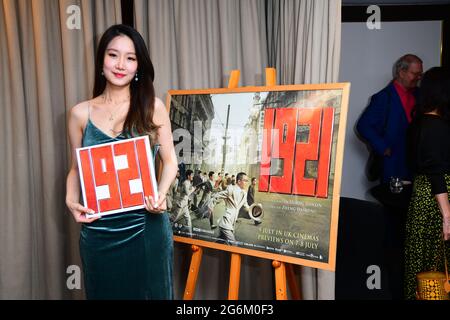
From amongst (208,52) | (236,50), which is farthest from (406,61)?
(208,52)

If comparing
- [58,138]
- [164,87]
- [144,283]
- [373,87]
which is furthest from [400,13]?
[144,283]

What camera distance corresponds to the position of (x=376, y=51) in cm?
Result: 431

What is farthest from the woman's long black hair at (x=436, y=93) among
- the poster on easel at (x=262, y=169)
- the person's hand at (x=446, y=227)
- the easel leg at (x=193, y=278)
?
the easel leg at (x=193, y=278)

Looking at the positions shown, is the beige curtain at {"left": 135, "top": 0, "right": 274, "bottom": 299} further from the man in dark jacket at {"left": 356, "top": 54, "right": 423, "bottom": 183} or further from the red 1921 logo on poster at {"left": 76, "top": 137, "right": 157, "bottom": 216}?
the man in dark jacket at {"left": 356, "top": 54, "right": 423, "bottom": 183}

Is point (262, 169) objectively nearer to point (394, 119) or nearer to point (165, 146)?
point (165, 146)

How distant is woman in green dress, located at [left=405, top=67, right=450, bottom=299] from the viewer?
106 inches

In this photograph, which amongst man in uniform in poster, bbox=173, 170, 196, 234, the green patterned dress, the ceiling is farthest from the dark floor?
the ceiling

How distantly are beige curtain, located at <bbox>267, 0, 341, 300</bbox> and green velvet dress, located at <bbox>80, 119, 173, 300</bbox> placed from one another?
898mm

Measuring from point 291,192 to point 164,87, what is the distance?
107 cm

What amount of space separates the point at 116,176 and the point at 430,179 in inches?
68.1

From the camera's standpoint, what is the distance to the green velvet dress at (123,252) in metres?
2.07

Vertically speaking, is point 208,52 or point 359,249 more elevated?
point 208,52

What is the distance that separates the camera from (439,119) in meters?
2.71

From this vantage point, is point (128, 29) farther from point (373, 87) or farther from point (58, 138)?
point (373, 87)
